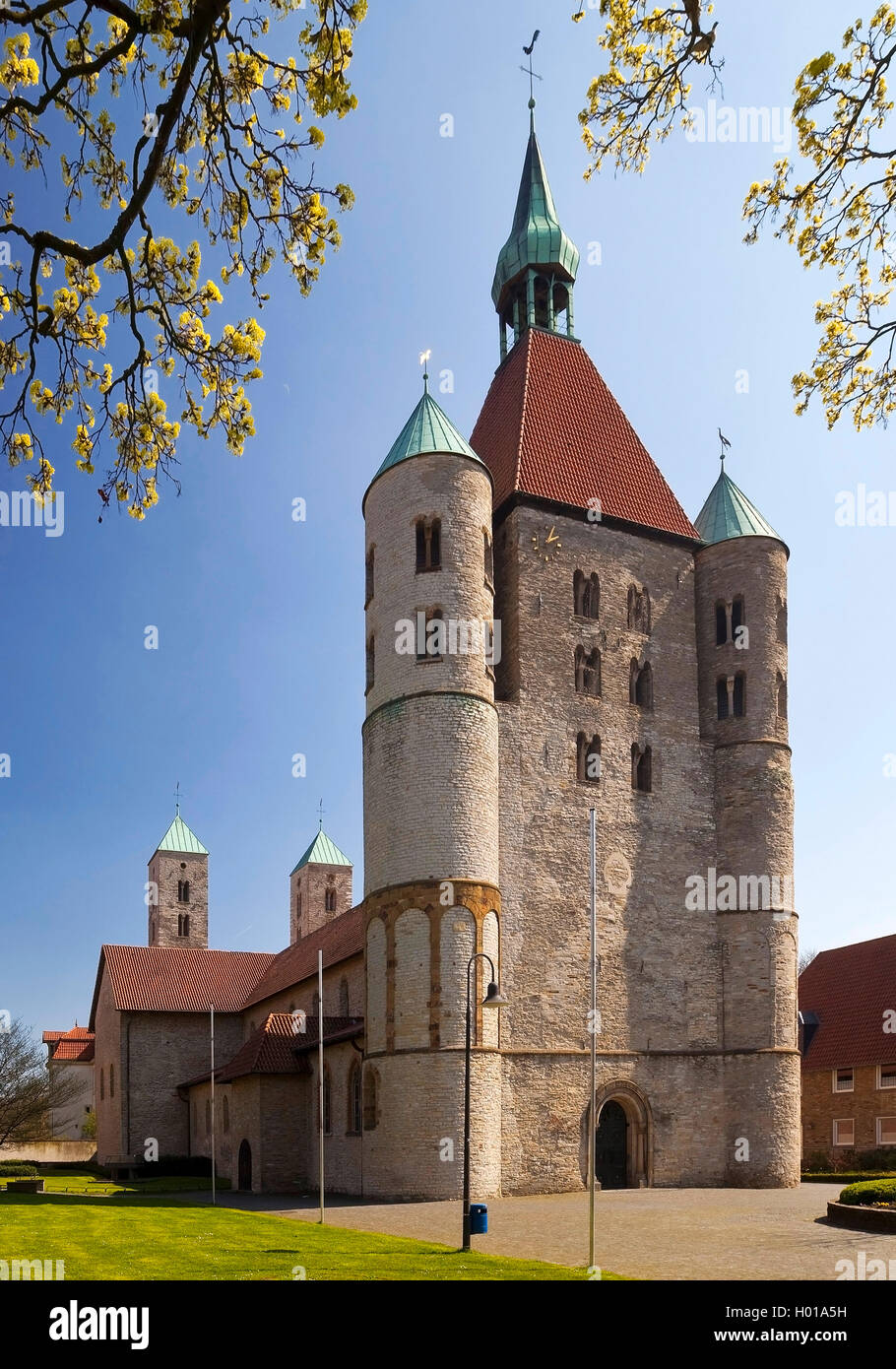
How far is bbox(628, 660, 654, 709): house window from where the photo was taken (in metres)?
39.7

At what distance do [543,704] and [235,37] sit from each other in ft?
94.7

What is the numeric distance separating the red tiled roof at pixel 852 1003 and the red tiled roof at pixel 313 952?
61.2 ft

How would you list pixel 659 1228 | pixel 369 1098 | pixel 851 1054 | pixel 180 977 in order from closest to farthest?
pixel 659 1228 < pixel 369 1098 < pixel 851 1054 < pixel 180 977

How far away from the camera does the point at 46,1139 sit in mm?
76125

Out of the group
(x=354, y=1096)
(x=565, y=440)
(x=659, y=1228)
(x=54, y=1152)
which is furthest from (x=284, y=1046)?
(x=54, y=1152)

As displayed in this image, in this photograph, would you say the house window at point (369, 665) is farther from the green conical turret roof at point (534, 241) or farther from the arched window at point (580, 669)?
the green conical turret roof at point (534, 241)

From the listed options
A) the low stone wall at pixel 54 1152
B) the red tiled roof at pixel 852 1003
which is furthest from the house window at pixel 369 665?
the low stone wall at pixel 54 1152

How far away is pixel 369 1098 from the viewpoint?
3334 centimetres

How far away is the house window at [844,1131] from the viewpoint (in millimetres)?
44156

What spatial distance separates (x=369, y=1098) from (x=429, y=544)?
16105 mm

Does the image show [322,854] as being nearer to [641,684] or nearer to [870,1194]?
[641,684]

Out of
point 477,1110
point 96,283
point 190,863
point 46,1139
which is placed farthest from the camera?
point 190,863
